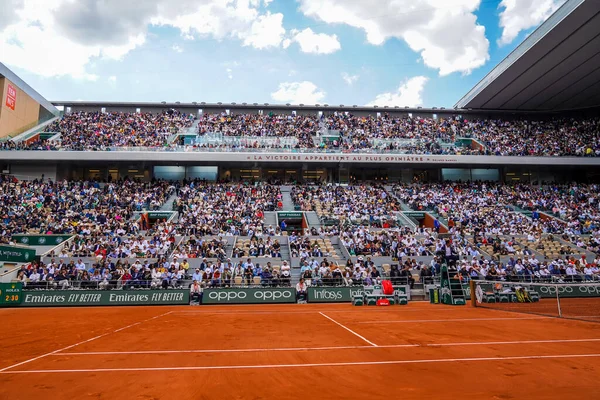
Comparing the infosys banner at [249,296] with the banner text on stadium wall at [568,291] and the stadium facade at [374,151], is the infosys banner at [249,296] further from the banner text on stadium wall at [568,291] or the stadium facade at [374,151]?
the stadium facade at [374,151]

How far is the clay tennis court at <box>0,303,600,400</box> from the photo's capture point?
4.69 m

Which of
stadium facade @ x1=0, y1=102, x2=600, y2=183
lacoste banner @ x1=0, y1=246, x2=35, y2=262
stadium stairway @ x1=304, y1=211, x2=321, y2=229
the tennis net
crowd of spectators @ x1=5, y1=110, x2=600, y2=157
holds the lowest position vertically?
the tennis net

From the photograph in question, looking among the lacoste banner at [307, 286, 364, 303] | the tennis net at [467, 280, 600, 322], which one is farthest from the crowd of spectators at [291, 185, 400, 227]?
the tennis net at [467, 280, 600, 322]

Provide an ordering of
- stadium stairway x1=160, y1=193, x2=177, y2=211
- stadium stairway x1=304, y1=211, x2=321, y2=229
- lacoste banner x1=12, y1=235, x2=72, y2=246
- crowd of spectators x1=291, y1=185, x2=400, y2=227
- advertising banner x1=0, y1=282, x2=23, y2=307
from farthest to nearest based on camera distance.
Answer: stadium stairway x1=160, y1=193, x2=177, y2=211 < crowd of spectators x1=291, y1=185, x2=400, y2=227 < stadium stairway x1=304, y1=211, x2=321, y2=229 < lacoste banner x1=12, y1=235, x2=72, y2=246 < advertising banner x1=0, y1=282, x2=23, y2=307

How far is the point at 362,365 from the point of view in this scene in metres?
5.91

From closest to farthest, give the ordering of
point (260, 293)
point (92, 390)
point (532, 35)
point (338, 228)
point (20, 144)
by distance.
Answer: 1. point (92, 390)
2. point (260, 293)
3. point (338, 228)
4. point (532, 35)
5. point (20, 144)

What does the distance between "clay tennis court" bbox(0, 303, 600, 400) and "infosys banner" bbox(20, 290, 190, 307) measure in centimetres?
814

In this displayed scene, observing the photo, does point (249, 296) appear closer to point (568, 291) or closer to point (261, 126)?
point (568, 291)

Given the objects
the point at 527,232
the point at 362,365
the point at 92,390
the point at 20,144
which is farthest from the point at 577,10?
the point at 20,144

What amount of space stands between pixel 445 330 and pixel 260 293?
1167 cm

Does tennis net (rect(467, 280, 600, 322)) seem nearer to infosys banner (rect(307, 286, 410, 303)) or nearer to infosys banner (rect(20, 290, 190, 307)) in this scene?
infosys banner (rect(307, 286, 410, 303))

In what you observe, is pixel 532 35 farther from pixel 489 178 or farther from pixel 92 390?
pixel 92 390

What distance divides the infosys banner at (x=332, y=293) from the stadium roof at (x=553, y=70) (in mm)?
27411

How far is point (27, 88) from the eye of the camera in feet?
134
